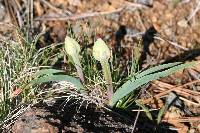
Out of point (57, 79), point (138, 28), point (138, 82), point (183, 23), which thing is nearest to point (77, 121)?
point (57, 79)

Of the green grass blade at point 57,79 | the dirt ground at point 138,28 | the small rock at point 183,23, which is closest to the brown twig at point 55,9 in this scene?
the dirt ground at point 138,28

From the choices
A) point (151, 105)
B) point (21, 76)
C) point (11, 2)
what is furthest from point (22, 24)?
point (151, 105)

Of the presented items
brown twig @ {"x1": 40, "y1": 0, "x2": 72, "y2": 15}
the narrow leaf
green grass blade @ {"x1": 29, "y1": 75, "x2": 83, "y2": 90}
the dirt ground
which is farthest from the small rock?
green grass blade @ {"x1": 29, "y1": 75, "x2": 83, "y2": 90}

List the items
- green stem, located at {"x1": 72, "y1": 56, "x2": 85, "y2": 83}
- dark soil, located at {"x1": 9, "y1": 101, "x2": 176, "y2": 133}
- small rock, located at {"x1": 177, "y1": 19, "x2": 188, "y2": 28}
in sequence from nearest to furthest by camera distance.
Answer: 1. dark soil, located at {"x1": 9, "y1": 101, "x2": 176, "y2": 133}
2. green stem, located at {"x1": 72, "y1": 56, "x2": 85, "y2": 83}
3. small rock, located at {"x1": 177, "y1": 19, "x2": 188, "y2": 28}

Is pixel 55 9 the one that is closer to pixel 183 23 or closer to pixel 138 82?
pixel 183 23

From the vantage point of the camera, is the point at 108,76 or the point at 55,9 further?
the point at 55,9

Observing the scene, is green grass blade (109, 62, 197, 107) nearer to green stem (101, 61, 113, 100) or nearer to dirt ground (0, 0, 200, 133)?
green stem (101, 61, 113, 100)

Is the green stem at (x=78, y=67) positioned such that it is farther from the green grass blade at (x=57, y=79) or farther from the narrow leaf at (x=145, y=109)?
the narrow leaf at (x=145, y=109)

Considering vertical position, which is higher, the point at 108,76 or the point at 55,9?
the point at 55,9
